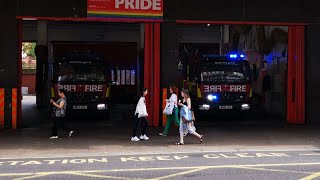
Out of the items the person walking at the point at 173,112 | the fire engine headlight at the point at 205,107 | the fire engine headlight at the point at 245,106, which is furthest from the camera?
the fire engine headlight at the point at 245,106

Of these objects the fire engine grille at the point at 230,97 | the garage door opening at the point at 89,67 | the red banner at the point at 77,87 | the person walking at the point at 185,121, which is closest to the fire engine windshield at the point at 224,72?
the fire engine grille at the point at 230,97

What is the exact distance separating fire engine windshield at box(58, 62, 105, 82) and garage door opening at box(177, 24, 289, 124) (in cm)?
421

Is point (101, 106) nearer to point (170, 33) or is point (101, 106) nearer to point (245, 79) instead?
point (170, 33)

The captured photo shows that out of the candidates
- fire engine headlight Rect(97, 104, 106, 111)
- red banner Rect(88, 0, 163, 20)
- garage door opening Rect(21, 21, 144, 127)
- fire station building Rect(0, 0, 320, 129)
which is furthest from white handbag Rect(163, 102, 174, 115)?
fire engine headlight Rect(97, 104, 106, 111)

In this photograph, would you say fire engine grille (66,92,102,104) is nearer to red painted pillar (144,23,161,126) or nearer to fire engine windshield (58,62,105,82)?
fire engine windshield (58,62,105,82)

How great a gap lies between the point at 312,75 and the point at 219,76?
3.79 m

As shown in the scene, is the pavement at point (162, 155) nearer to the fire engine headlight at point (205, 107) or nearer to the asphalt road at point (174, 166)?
the asphalt road at point (174, 166)

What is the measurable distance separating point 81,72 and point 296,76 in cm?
904

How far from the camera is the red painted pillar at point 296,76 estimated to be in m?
18.8

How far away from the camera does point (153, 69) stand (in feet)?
59.1

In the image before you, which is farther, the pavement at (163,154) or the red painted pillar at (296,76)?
the red painted pillar at (296,76)

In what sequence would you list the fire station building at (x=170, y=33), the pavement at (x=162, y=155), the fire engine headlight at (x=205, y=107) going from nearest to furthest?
the pavement at (x=162, y=155) → the fire station building at (x=170, y=33) → the fire engine headlight at (x=205, y=107)

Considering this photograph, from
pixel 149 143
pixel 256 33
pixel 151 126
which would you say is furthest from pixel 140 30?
pixel 149 143

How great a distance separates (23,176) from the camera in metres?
8.98
